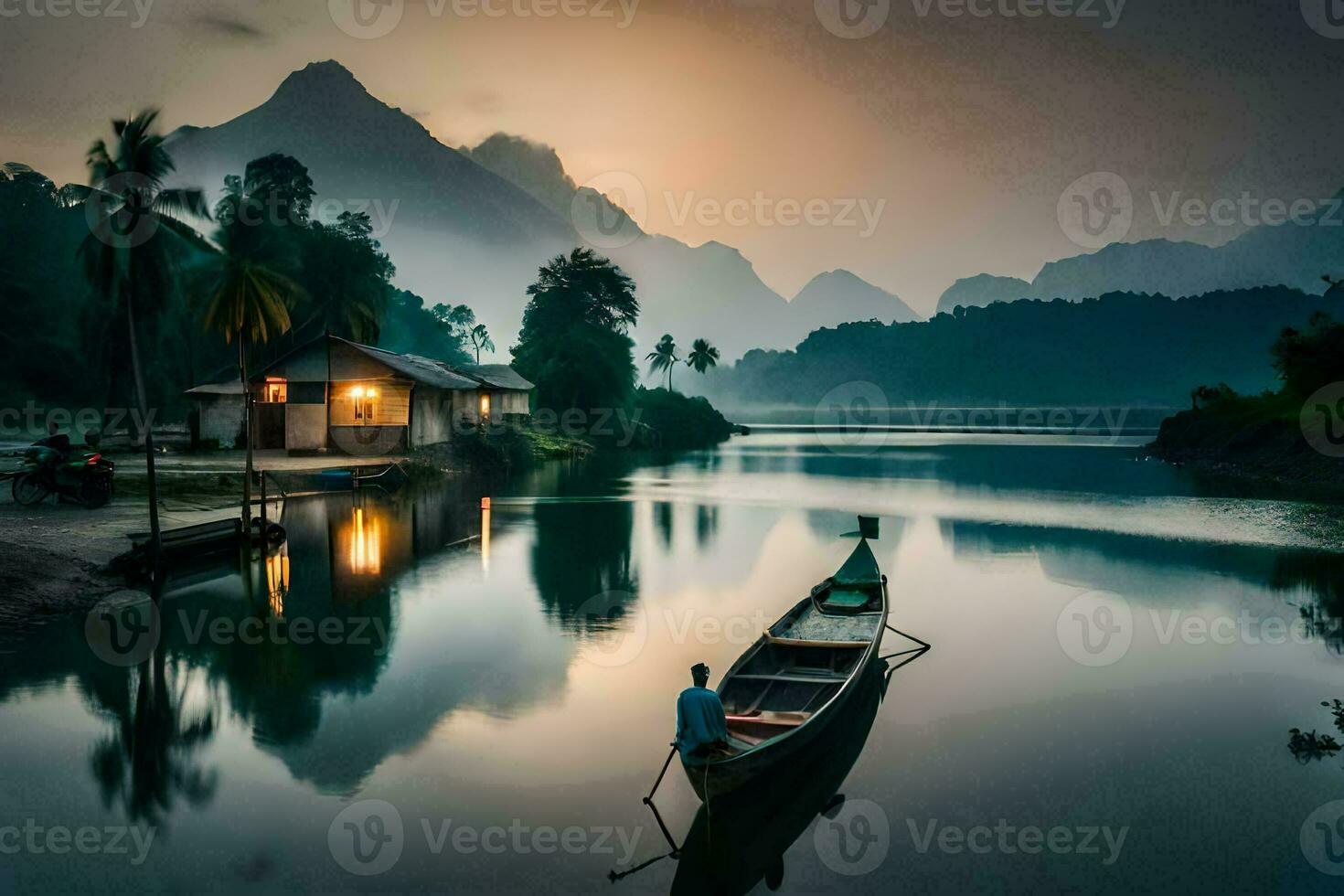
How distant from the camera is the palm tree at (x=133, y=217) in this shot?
138 ft

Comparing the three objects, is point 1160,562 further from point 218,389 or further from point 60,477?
point 218,389

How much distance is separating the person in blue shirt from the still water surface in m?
1.10

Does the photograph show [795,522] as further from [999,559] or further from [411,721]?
[411,721]

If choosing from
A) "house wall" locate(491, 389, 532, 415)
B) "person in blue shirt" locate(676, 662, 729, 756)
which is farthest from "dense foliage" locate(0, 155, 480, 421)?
"person in blue shirt" locate(676, 662, 729, 756)

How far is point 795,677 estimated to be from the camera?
1264 centimetres

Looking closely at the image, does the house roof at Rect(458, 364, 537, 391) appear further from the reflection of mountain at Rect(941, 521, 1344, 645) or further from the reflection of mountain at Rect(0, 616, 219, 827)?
the reflection of mountain at Rect(0, 616, 219, 827)

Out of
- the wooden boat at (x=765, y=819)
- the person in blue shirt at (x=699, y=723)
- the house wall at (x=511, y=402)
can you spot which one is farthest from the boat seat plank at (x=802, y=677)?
the house wall at (x=511, y=402)

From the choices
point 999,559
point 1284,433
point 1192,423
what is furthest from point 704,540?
point 1192,423

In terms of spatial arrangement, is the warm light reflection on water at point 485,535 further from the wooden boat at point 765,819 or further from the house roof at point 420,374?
the wooden boat at point 765,819

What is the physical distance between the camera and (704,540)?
33969 mm

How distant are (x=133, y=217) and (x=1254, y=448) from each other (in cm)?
7379

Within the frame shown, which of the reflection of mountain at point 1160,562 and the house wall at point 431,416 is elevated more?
the house wall at point 431,416

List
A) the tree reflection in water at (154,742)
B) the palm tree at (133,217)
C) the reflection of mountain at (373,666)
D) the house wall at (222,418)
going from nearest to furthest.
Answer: the tree reflection in water at (154,742) < the reflection of mountain at (373,666) < the palm tree at (133,217) < the house wall at (222,418)

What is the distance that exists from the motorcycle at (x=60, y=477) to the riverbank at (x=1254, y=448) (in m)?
53.1
